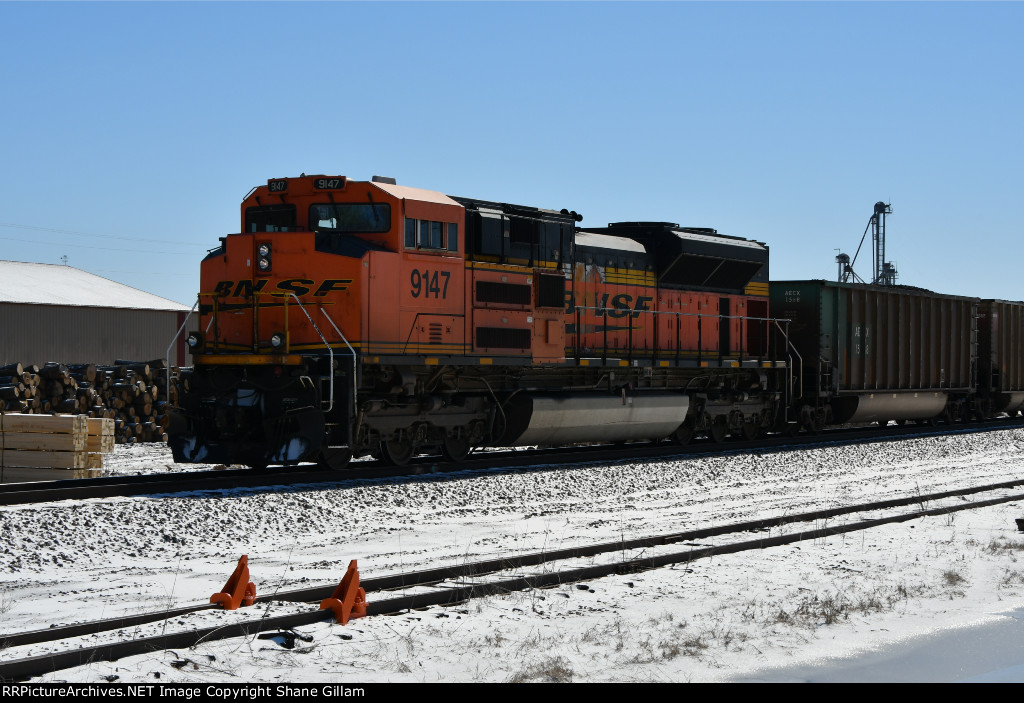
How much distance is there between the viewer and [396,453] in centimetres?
1502

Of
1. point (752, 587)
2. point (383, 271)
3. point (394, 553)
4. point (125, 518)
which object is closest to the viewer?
point (752, 587)

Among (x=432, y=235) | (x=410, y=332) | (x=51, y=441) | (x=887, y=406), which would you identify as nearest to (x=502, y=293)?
(x=432, y=235)

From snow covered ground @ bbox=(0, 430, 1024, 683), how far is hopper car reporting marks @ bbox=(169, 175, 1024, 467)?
57.8 inches

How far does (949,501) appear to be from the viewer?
1304 cm

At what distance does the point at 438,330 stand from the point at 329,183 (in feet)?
7.80

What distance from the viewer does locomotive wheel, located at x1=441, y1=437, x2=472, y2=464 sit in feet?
51.9

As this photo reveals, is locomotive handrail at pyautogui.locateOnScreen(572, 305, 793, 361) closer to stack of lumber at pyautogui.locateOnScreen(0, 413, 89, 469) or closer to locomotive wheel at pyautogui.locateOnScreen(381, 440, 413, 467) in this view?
locomotive wheel at pyautogui.locateOnScreen(381, 440, 413, 467)

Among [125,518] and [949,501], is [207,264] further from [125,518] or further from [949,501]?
[949,501]

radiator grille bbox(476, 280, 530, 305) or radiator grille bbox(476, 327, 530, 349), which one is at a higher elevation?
radiator grille bbox(476, 280, 530, 305)

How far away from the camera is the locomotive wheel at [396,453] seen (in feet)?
48.9

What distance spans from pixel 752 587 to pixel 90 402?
16.3 m

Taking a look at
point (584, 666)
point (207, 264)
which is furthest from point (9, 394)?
point (584, 666)

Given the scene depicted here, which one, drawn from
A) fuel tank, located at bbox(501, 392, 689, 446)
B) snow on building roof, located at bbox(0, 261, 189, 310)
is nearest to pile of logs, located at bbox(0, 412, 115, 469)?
fuel tank, located at bbox(501, 392, 689, 446)

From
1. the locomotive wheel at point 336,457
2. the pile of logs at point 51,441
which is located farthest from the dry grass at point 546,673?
the pile of logs at point 51,441
